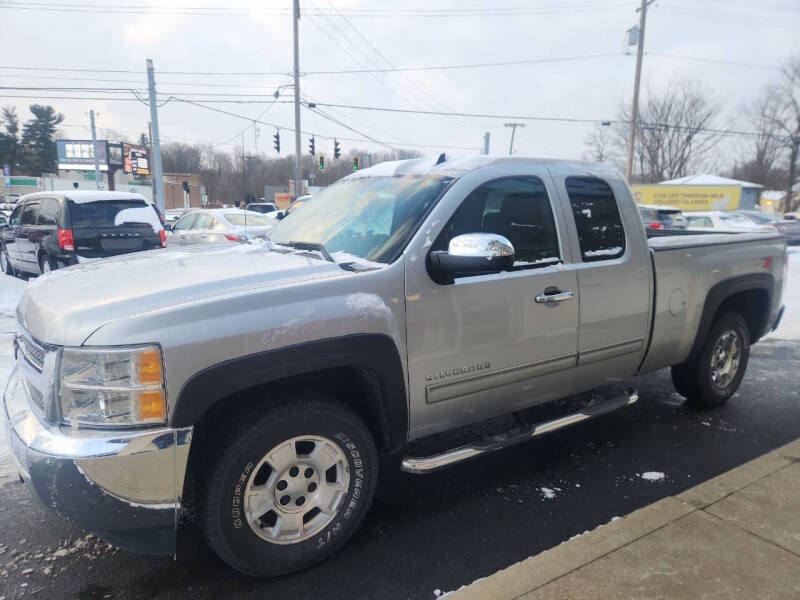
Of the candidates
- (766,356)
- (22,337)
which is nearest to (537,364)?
(22,337)

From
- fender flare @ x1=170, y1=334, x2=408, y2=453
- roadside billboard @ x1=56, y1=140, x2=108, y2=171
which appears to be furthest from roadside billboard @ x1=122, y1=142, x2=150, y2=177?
fender flare @ x1=170, y1=334, x2=408, y2=453

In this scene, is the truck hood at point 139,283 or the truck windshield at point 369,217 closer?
the truck hood at point 139,283

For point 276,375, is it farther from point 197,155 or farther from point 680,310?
point 197,155

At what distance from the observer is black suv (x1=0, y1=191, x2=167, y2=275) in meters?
8.92

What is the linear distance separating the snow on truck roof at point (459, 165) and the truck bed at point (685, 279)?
29.8 inches

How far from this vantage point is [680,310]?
4031mm

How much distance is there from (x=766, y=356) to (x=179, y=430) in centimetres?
649

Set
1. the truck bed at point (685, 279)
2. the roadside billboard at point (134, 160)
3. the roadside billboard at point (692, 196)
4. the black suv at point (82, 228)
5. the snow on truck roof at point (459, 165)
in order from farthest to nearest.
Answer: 1. the roadside billboard at point (134, 160)
2. the roadside billboard at point (692, 196)
3. the black suv at point (82, 228)
4. the truck bed at point (685, 279)
5. the snow on truck roof at point (459, 165)

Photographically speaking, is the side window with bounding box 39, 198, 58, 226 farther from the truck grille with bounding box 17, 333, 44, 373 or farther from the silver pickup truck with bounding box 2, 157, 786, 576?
the truck grille with bounding box 17, 333, 44, 373

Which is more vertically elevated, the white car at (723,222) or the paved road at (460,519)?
the white car at (723,222)

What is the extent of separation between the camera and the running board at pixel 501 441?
277 cm

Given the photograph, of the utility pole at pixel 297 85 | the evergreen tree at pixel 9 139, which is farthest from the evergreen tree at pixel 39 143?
the utility pole at pixel 297 85

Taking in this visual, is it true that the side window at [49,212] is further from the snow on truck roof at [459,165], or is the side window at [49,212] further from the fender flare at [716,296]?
the fender flare at [716,296]

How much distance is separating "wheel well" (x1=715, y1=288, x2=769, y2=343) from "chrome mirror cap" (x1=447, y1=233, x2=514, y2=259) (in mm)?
3020
